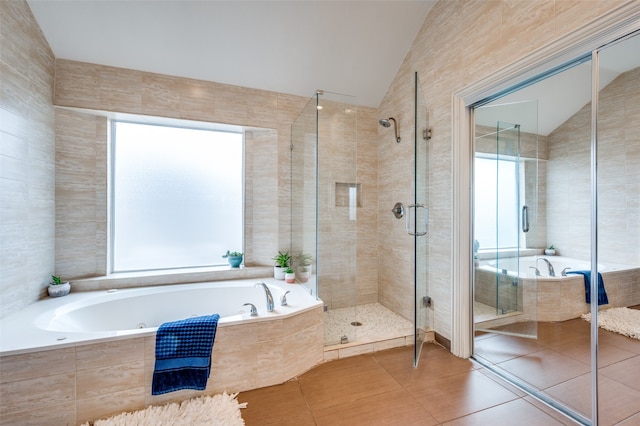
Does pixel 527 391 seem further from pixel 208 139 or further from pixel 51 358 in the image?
pixel 208 139

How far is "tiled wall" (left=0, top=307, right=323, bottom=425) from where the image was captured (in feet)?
4.60

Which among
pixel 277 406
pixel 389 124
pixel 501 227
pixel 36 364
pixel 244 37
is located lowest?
pixel 277 406

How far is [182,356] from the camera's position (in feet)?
5.27

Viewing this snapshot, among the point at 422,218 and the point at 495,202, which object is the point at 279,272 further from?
the point at 495,202

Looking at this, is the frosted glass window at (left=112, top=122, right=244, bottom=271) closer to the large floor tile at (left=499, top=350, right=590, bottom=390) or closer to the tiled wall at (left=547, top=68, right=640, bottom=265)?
the large floor tile at (left=499, top=350, right=590, bottom=390)

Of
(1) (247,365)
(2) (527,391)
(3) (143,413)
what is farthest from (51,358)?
(2) (527,391)

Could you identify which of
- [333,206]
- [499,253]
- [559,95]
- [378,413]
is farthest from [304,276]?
[559,95]

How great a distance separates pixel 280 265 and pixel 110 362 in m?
1.59

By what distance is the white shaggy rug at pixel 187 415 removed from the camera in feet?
4.79

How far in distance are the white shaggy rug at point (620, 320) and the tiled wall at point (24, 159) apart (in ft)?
11.9

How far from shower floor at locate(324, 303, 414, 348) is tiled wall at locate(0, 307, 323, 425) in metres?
0.33

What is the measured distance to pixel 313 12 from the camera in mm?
2250

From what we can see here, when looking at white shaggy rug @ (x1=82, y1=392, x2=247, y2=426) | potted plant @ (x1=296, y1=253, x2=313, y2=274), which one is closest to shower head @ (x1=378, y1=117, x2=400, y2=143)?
potted plant @ (x1=296, y1=253, x2=313, y2=274)

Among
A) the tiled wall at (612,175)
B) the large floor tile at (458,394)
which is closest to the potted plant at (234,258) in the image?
the large floor tile at (458,394)
